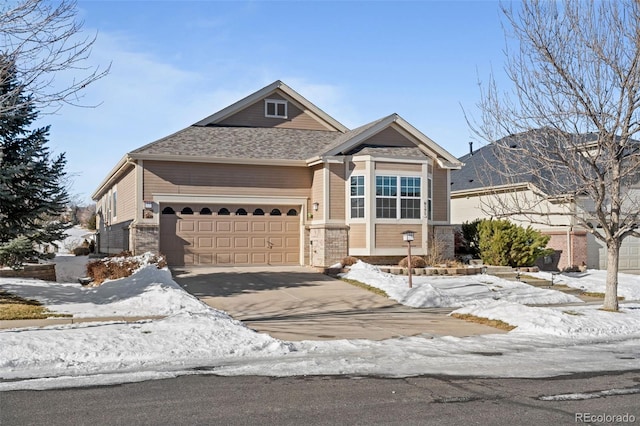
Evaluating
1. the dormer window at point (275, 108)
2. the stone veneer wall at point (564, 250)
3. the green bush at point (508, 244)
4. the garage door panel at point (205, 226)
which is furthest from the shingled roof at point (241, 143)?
the stone veneer wall at point (564, 250)

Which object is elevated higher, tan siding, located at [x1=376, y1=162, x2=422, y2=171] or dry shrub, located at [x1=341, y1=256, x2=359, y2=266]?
tan siding, located at [x1=376, y1=162, x2=422, y2=171]

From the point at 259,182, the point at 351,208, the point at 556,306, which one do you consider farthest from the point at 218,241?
the point at 556,306

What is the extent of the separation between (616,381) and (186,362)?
5.71 m

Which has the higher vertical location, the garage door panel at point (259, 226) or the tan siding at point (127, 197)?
the tan siding at point (127, 197)

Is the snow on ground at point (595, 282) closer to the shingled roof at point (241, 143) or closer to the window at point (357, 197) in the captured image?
the window at point (357, 197)

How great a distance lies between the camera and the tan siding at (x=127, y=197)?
22.0m

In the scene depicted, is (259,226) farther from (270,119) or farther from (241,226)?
(270,119)

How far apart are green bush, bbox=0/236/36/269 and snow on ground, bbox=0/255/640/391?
2.72m

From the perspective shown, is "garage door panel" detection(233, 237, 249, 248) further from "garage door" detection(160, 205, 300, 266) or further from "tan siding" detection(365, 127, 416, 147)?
"tan siding" detection(365, 127, 416, 147)

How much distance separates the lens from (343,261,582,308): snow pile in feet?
50.8

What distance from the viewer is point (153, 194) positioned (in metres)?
21.0

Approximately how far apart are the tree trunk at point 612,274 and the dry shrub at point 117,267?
1193 centimetres

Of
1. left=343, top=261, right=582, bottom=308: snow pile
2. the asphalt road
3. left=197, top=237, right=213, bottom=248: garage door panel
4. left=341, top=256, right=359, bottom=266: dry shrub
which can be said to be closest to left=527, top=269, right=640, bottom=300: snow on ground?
left=343, top=261, right=582, bottom=308: snow pile

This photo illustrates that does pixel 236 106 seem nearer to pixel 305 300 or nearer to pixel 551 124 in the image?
pixel 305 300
